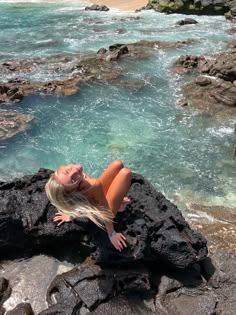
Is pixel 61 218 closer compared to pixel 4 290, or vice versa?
pixel 4 290

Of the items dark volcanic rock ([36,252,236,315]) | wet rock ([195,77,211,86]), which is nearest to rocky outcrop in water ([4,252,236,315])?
dark volcanic rock ([36,252,236,315])

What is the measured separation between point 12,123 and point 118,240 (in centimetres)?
943

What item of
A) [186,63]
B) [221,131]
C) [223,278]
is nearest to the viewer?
[223,278]

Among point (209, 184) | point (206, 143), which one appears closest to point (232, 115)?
point (206, 143)

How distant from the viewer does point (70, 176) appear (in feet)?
18.8

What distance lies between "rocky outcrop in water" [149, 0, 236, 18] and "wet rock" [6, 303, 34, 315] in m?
31.8

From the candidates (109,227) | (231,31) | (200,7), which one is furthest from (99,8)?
(109,227)

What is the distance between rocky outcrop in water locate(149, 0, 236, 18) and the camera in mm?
34406

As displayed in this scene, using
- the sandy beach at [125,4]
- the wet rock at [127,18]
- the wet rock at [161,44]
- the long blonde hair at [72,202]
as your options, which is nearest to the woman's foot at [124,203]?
the long blonde hair at [72,202]

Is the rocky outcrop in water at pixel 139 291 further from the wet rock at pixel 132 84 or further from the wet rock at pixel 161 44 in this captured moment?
the wet rock at pixel 161 44

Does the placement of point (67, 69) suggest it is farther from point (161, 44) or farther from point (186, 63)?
point (161, 44)

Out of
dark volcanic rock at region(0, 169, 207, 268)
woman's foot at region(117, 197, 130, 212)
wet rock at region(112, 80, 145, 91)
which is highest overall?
woman's foot at region(117, 197, 130, 212)

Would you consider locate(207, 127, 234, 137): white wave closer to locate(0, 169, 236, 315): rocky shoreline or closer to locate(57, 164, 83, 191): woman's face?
locate(0, 169, 236, 315): rocky shoreline

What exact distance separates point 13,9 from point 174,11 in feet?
52.7
